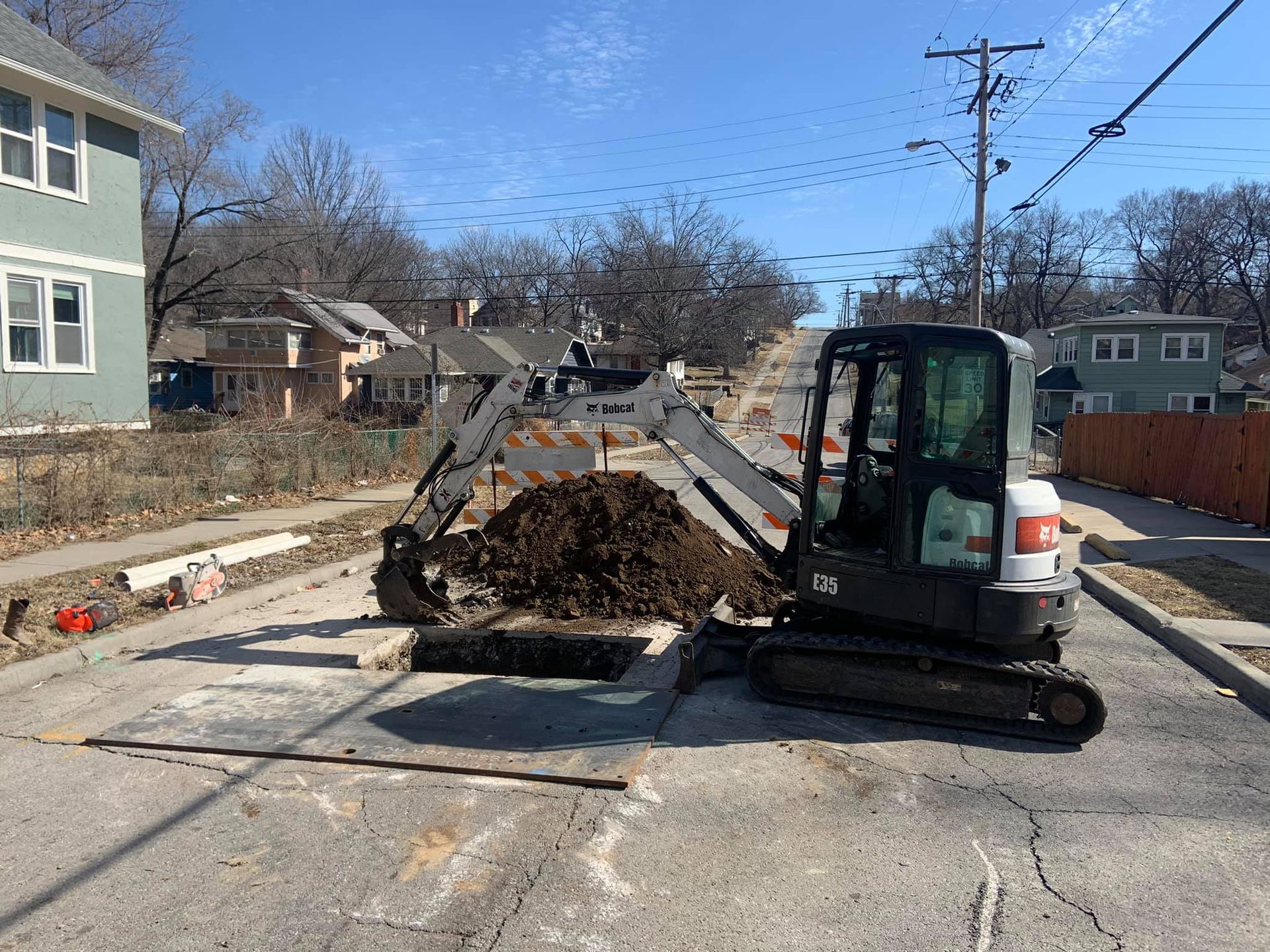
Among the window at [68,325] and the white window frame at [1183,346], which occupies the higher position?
the white window frame at [1183,346]

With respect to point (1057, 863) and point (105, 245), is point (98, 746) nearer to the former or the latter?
point (1057, 863)

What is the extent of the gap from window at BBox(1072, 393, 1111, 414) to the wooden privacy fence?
64.3 ft

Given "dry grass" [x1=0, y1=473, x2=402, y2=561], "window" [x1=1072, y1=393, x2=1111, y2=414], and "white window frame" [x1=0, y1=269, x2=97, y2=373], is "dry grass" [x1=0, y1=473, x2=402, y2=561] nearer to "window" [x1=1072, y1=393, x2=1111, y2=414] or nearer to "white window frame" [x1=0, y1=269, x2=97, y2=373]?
"white window frame" [x1=0, y1=269, x2=97, y2=373]

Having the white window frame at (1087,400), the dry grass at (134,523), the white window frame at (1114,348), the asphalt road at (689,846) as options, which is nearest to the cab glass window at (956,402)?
the asphalt road at (689,846)

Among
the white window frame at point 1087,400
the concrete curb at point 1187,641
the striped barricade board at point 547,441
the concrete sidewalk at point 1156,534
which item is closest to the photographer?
the concrete curb at point 1187,641

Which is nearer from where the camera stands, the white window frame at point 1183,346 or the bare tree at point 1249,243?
the white window frame at point 1183,346

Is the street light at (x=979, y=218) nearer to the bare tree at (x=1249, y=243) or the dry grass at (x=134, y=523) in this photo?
the dry grass at (x=134, y=523)

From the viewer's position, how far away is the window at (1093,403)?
4378cm

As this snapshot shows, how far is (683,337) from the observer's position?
63.0m

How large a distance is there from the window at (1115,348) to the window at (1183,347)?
122cm

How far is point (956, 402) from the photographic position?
5691 millimetres

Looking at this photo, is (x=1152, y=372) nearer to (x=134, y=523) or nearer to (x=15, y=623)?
(x=134, y=523)

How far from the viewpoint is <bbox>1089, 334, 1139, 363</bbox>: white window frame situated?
4325 cm

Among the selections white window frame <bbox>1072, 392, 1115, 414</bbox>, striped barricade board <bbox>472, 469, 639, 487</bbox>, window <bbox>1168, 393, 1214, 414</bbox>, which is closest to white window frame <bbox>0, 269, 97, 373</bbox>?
striped barricade board <bbox>472, 469, 639, 487</bbox>
